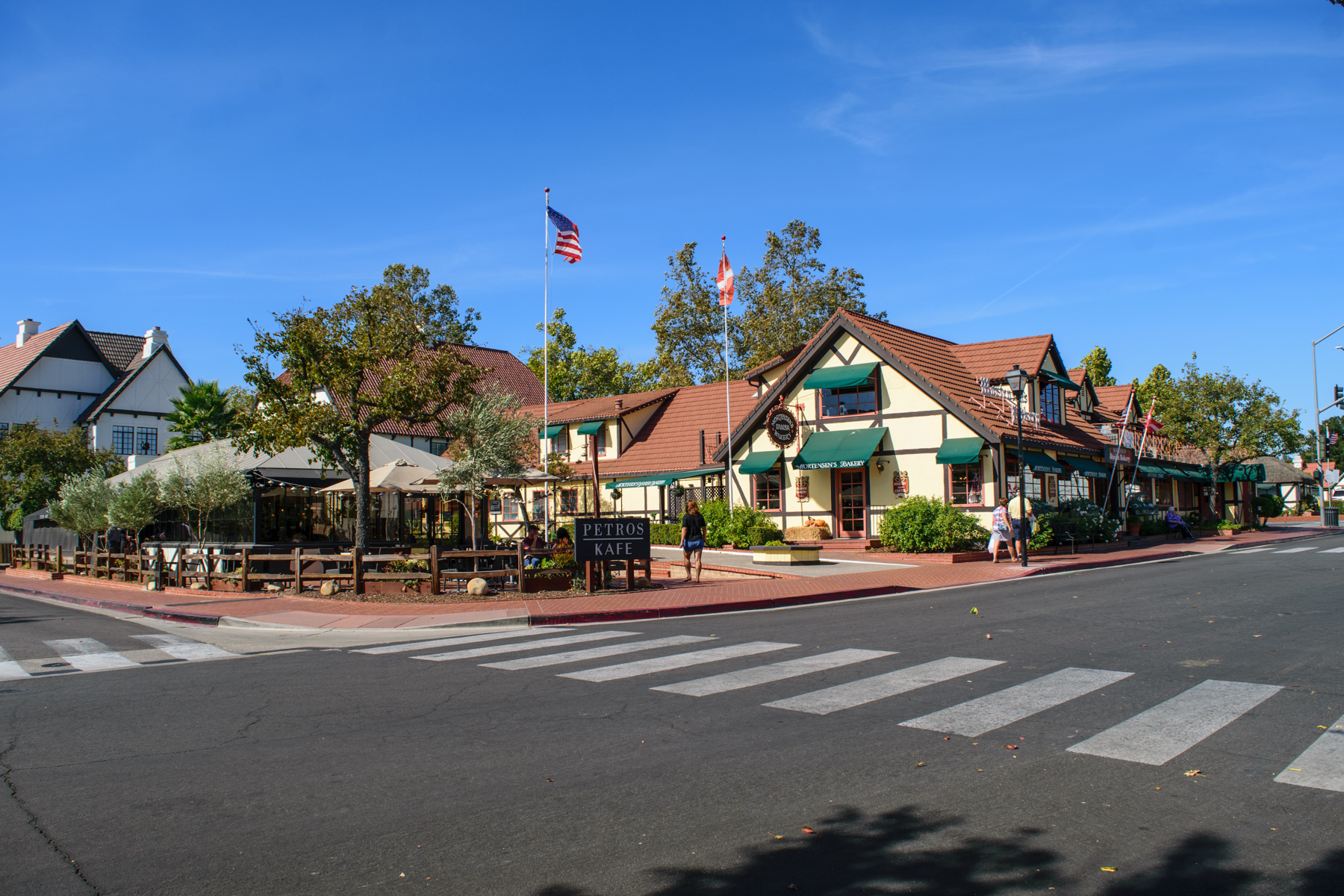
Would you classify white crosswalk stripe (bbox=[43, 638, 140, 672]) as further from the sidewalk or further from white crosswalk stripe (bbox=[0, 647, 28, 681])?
the sidewalk

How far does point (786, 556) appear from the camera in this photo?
882 inches

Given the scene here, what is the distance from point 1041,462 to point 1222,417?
18.2m

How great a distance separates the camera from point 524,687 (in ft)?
27.1

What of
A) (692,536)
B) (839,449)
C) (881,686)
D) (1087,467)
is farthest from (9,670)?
(1087,467)

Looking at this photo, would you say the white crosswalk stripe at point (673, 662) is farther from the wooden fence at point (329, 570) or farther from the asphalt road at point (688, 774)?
the wooden fence at point (329, 570)

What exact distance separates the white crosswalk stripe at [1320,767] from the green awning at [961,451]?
834 inches

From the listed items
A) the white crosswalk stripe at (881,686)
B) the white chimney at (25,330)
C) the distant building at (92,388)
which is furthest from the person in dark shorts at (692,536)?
the white chimney at (25,330)

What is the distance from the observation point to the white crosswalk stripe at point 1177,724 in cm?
584

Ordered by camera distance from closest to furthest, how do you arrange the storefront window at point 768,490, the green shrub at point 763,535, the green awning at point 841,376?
the green shrub at point 763,535 < the green awning at point 841,376 < the storefront window at point 768,490

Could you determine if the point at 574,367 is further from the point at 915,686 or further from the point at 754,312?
the point at 915,686

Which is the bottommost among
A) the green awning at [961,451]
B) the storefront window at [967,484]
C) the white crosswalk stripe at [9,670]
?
the white crosswalk stripe at [9,670]

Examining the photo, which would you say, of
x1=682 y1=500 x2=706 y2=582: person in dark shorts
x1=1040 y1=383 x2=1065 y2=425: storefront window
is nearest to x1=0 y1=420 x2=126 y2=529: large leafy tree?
x1=682 y1=500 x2=706 y2=582: person in dark shorts

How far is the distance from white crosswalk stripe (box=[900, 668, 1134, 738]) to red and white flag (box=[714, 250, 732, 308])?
2235 centimetres

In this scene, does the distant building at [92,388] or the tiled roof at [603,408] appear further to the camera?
the distant building at [92,388]
